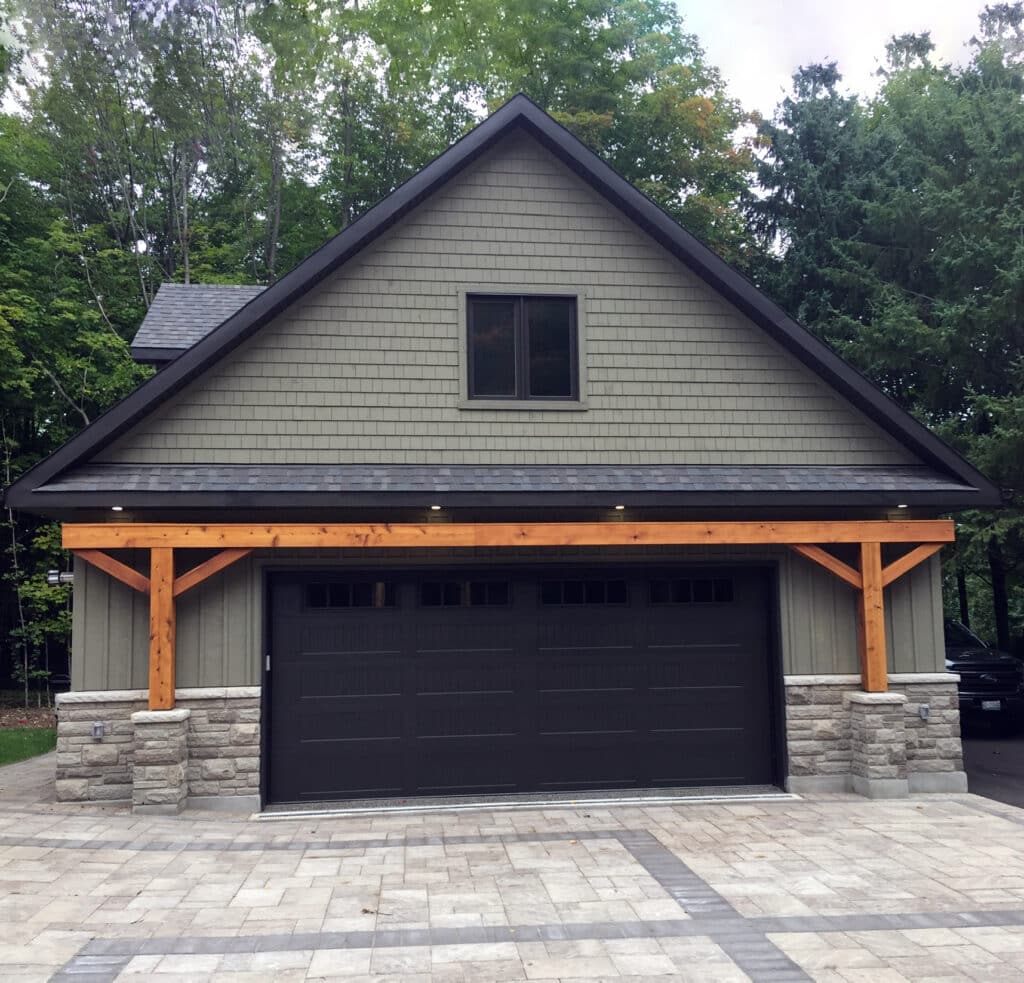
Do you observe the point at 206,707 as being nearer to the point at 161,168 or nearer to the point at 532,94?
the point at 161,168

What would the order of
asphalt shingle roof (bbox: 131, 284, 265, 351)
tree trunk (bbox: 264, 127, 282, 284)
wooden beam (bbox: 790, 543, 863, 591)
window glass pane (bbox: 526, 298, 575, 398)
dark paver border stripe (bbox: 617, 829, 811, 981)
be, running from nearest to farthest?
dark paver border stripe (bbox: 617, 829, 811, 981)
wooden beam (bbox: 790, 543, 863, 591)
window glass pane (bbox: 526, 298, 575, 398)
asphalt shingle roof (bbox: 131, 284, 265, 351)
tree trunk (bbox: 264, 127, 282, 284)

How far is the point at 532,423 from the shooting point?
930 cm

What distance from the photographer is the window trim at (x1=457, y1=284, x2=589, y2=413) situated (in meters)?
9.27

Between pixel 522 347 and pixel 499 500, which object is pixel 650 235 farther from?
pixel 499 500

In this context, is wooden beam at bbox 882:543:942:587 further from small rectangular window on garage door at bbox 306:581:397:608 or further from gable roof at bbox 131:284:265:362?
gable roof at bbox 131:284:265:362

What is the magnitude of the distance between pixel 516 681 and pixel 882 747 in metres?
3.71

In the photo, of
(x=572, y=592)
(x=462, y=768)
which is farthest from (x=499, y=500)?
(x=462, y=768)

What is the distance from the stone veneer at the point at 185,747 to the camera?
8312 millimetres

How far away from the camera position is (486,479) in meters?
8.82

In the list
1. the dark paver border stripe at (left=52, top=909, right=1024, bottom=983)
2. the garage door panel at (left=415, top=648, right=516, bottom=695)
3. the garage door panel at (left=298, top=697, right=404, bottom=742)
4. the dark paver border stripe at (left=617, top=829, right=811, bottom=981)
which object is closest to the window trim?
the garage door panel at (left=415, top=648, right=516, bottom=695)

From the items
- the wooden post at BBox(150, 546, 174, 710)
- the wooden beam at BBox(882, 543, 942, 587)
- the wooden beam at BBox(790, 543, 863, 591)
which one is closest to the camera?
the wooden post at BBox(150, 546, 174, 710)

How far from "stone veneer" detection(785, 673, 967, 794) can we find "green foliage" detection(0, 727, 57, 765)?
9.41m

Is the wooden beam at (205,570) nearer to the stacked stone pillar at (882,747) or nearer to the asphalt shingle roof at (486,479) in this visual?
the asphalt shingle roof at (486,479)

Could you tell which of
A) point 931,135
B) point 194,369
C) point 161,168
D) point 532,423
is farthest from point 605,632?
point 161,168
